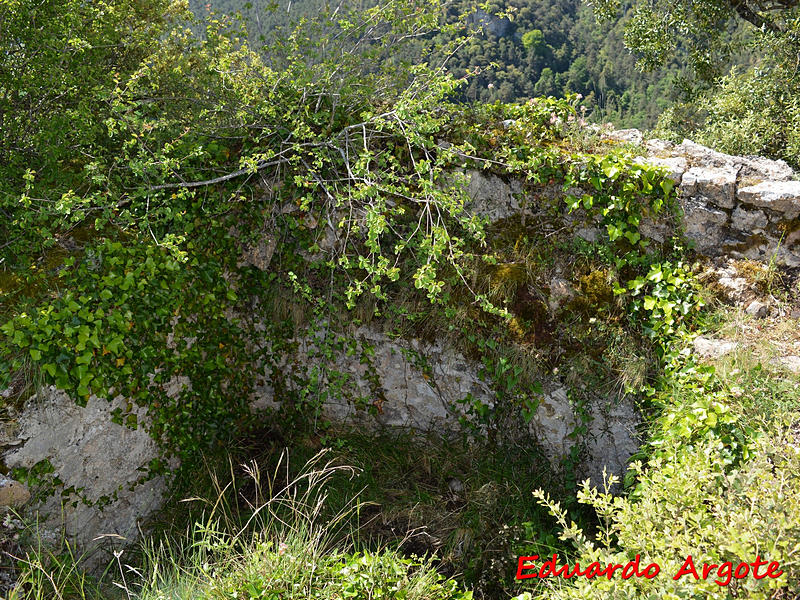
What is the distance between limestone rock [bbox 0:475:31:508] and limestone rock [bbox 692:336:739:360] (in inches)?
203

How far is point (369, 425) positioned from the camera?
15.8ft

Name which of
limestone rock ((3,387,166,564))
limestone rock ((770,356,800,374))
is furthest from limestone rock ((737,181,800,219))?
limestone rock ((3,387,166,564))

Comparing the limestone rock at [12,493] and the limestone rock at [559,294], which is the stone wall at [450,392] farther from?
the limestone rock at [559,294]

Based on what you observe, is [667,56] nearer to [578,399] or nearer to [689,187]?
[689,187]

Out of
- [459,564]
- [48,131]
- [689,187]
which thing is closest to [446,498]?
[459,564]

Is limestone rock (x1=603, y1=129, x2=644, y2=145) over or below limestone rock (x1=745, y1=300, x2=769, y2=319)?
over

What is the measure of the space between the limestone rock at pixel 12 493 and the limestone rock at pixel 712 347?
515cm

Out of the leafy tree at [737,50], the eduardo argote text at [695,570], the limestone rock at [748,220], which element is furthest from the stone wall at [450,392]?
the leafy tree at [737,50]

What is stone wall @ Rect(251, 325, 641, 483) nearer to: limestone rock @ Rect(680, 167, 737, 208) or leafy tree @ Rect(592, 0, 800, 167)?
limestone rock @ Rect(680, 167, 737, 208)

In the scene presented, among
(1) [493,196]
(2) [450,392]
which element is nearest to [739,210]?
(1) [493,196]

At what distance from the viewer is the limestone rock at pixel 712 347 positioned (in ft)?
12.6

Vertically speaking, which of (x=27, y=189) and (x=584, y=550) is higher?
(x=27, y=189)

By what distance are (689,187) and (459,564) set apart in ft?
12.7

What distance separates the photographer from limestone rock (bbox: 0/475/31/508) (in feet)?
10.6
